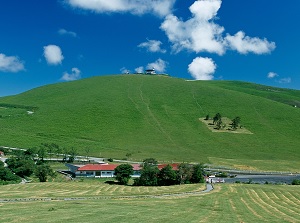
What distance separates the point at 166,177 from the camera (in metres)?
89.2

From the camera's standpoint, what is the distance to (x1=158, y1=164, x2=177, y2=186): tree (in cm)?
8888

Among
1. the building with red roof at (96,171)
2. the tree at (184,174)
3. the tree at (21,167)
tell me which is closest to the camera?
the tree at (184,174)

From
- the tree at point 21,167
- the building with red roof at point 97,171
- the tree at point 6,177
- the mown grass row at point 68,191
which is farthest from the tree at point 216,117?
the tree at point 6,177

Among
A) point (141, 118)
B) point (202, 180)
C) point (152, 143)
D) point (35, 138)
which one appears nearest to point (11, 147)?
point (35, 138)

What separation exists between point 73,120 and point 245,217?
16869 cm

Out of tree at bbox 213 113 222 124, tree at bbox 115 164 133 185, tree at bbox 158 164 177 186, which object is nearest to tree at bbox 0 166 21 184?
tree at bbox 115 164 133 185

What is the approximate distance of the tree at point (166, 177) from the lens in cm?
8888

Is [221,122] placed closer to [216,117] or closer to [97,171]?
[216,117]

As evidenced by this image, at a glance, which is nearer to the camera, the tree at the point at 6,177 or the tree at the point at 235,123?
the tree at the point at 6,177

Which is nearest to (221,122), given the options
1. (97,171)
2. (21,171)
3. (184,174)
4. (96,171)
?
(97,171)

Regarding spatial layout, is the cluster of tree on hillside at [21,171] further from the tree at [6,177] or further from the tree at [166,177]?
the tree at [166,177]

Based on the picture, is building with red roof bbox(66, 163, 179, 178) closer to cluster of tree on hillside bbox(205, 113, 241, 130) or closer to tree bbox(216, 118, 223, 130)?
tree bbox(216, 118, 223, 130)

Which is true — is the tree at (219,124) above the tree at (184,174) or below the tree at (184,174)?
above

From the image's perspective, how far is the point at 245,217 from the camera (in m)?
33.8
